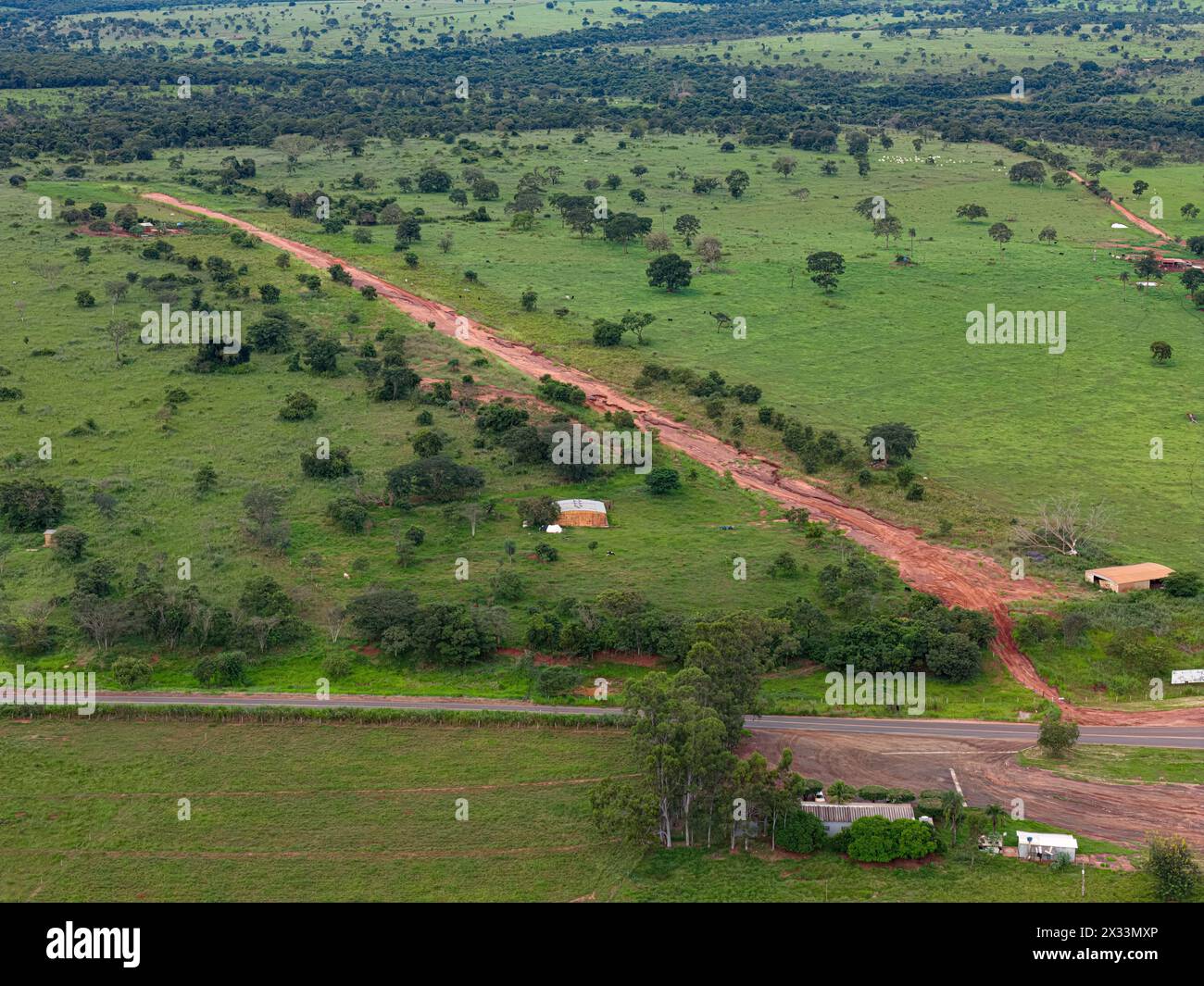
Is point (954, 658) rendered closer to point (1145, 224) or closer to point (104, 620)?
point (104, 620)

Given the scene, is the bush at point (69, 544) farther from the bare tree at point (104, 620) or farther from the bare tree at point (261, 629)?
the bare tree at point (261, 629)

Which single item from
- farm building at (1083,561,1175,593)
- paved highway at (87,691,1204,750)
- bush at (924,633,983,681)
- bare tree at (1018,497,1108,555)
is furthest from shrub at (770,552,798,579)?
farm building at (1083,561,1175,593)

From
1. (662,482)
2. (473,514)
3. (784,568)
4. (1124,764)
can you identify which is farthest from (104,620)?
(1124,764)

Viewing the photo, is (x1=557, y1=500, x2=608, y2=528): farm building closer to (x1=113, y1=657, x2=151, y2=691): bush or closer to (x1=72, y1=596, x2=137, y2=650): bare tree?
(x1=72, y1=596, x2=137, y2=650): bare tree

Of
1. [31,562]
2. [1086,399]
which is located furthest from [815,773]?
[1086,399]

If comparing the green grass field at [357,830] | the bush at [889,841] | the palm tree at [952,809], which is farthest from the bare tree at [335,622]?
the palm tree at [952,809]
